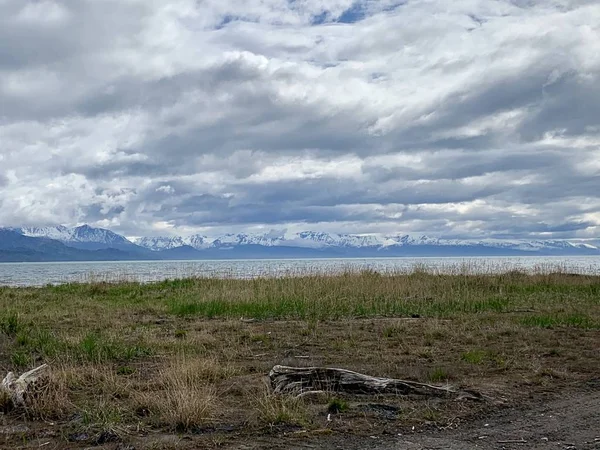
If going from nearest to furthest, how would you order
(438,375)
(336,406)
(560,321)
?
(336,406) → (438,375) → (560,321)

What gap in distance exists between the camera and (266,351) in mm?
12383

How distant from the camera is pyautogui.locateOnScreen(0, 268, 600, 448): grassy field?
7.21 m

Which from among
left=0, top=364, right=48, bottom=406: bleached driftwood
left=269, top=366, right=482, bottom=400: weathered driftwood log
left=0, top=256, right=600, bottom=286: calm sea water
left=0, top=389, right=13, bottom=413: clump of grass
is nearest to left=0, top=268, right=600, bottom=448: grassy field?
left=0, top=389, right=13, bottom=413: clump of grass

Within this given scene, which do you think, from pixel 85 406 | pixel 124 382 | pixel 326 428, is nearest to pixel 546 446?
pixel 326 428

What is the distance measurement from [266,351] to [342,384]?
4017 millimetres

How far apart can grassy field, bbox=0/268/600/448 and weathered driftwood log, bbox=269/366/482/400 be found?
0.25 m

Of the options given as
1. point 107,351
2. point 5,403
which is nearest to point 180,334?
point 107,351

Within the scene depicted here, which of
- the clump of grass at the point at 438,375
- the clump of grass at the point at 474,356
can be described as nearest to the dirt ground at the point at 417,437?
the clump of grass at the point at 438,375

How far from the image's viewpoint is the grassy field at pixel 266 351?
721 centimetres

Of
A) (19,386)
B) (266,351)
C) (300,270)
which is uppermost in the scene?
(300,270)

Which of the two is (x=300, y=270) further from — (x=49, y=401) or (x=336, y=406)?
(x=49, y=401)

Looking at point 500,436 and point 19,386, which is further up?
point 19,386

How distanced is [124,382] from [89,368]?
2.42 ft

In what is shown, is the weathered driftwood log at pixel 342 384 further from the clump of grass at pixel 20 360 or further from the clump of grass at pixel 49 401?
the clump of grass at pixel 20 360
